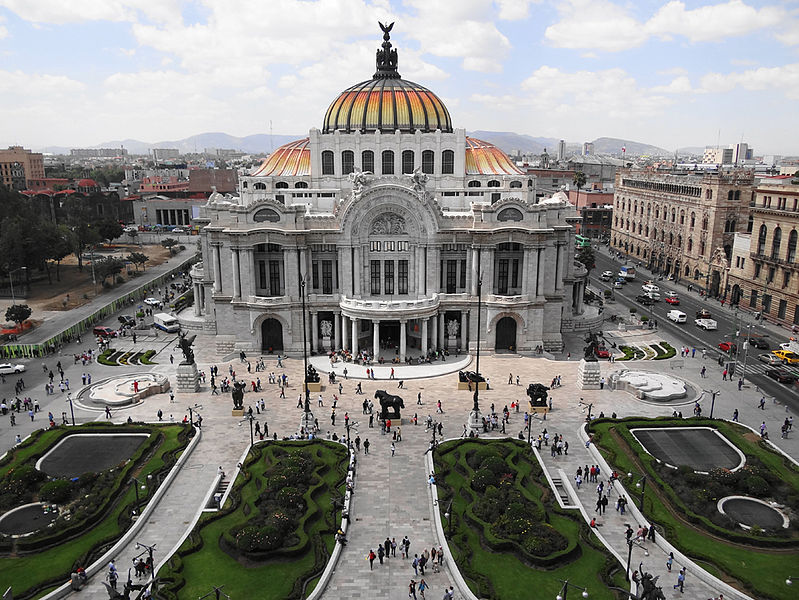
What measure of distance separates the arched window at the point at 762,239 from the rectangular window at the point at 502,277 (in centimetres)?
4301

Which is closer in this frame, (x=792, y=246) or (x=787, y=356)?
(x=787, y=356)

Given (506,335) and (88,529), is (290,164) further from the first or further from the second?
(88,529)

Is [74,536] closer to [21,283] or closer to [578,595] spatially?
[578,595]

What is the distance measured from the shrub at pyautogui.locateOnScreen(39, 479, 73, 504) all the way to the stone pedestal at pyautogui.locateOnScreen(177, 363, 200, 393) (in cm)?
2118

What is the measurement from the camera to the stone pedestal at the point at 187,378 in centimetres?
6369

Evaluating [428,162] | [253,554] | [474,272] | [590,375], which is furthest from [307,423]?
[428,162]

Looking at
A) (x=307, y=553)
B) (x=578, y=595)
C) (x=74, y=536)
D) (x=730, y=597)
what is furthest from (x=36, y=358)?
(x=730, y=597)

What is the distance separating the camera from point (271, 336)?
77625 mm

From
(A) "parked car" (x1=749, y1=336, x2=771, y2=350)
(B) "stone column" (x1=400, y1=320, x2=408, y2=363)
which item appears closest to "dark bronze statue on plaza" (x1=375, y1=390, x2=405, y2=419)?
(B) "stone column" (x1=400, y1=320, x2=408, y2=363)

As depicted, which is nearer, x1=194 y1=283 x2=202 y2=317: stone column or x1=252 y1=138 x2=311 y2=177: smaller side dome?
x1=252 y1=138 x2=311 y2=177: smaller side dome

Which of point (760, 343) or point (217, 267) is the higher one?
point (217, 267)

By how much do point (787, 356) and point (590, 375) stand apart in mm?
25827

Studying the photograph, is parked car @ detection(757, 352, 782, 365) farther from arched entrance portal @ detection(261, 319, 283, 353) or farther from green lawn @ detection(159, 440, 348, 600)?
arched entrance portal @ detection(261, 319, 283, 353)

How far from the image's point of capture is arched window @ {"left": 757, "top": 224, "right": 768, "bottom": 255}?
301 ft
